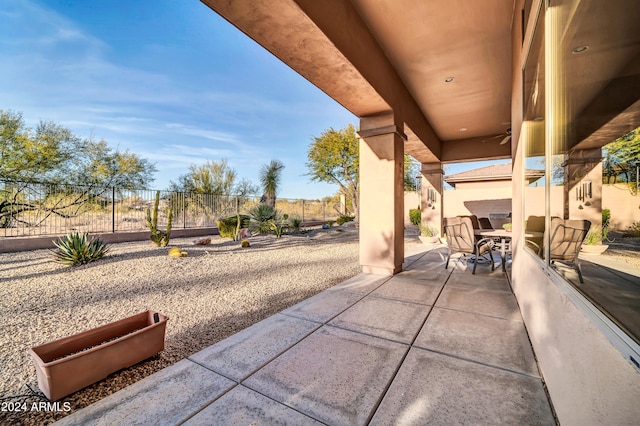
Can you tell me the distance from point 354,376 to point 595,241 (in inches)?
57.4

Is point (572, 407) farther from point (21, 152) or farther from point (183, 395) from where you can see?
point (21, 152)

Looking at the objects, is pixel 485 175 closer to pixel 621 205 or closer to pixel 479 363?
pixel 479 363

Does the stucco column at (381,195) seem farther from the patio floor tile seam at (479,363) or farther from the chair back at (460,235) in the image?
the patio floor tile seam at (479,363)

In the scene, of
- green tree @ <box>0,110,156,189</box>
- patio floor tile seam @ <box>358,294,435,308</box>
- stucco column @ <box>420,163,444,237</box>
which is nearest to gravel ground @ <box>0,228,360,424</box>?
patio floor tile seam @ <box>358,294,435,308</box>

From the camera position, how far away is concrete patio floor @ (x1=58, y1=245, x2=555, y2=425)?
1.33m

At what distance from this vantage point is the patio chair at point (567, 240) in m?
1.22

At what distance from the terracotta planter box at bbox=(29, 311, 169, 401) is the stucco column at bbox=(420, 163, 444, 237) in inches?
347

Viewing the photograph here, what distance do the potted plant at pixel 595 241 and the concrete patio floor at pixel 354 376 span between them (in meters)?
0.92

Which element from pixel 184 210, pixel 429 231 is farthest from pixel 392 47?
pixel 184 210

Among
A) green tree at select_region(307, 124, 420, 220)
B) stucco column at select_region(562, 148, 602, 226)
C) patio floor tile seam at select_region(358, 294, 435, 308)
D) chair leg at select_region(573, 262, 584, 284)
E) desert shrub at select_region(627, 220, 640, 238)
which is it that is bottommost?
patio floor tile seam at select_region(358, 294, 435, 308)

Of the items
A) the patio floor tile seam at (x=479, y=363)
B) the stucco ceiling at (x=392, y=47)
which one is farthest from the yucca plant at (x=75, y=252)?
the patio floor tile seam at (x=479, y=363)

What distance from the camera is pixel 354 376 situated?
5.42ft

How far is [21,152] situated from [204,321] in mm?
13536

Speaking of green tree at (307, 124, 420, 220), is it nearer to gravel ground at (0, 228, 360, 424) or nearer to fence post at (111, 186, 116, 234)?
gravel ground at (0, 228, 360, 424)
